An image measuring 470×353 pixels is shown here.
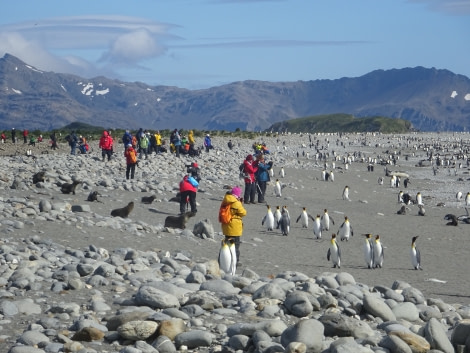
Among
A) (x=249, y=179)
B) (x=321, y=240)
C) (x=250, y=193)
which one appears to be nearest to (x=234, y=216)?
(x=321, y=240)

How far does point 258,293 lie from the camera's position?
832cm

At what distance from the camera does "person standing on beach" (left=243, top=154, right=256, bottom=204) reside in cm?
2122

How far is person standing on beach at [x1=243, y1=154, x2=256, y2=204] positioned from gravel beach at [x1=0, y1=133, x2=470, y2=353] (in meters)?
0.48

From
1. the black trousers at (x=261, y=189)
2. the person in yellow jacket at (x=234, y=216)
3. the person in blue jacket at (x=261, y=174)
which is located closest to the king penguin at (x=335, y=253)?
the person in yellow jacket at (x=234, y=216)

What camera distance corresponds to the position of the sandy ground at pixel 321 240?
13.5m

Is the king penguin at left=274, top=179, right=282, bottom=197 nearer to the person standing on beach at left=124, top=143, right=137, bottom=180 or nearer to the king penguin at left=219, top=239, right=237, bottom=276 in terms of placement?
the person standing on beach at left=124, top=143, right=137, bottom=180

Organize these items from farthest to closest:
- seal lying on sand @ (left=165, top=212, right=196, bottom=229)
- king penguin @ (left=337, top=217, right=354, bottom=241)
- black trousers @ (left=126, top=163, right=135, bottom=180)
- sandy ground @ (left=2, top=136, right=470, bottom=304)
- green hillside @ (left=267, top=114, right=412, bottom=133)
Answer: green hillside @ (left=267, top=114, right=412, bottom=133) < black trousers @ (left=126, top=163, right=135, bottom=180) < king penguin @ (left=337, top=217, right=354, bottom=241) < seal lying on sand @ (left=165, top=212, right=196, bottom=229) < sandy ground @ (left=2, top=136, right=470, bottom=304)

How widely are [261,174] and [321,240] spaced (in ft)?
15.9

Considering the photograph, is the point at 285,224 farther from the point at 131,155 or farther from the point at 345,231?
the point at 131,155

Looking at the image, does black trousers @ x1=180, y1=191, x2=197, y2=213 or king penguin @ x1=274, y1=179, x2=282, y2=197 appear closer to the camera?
black trousers @ x1=180, y1=191, x2=197, y2=213

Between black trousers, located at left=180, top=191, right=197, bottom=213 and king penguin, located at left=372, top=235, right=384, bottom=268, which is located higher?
black trousers, located at left=180, top=191, right=197, bottom=213

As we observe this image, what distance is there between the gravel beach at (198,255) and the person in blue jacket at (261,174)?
0.45 meters

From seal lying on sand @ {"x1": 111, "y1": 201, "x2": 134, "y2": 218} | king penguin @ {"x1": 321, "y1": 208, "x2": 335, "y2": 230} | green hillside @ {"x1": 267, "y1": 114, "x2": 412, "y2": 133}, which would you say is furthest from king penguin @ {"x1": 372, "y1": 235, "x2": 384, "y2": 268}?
green hillside @ {"x1": 267, "y1": 114, "x2": 412, "y2": 133}

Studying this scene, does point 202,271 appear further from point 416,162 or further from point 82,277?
point 416,162
